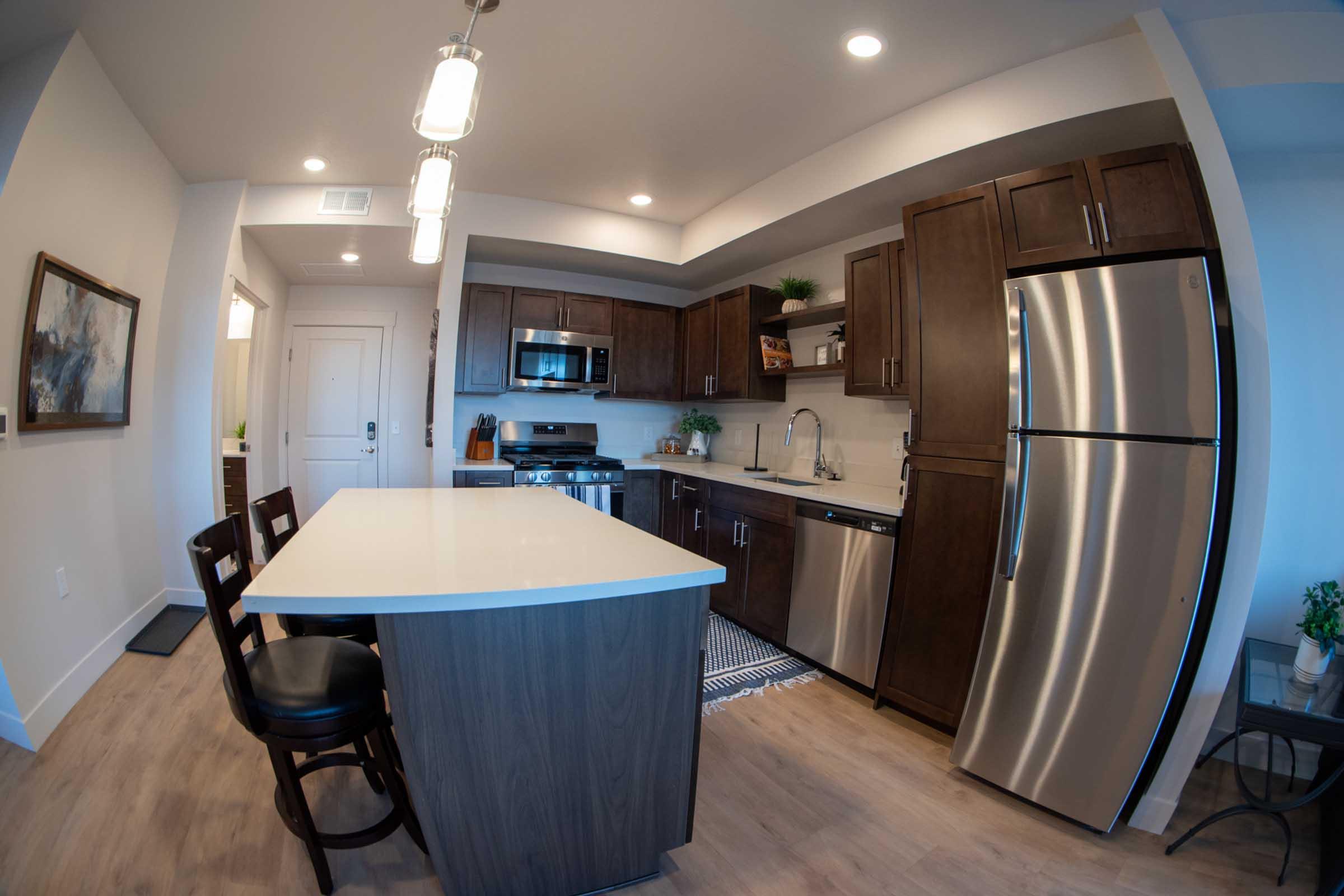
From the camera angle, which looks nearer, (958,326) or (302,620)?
(302,620)

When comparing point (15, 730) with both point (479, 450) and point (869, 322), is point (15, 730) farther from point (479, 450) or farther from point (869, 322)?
point (869, 322)

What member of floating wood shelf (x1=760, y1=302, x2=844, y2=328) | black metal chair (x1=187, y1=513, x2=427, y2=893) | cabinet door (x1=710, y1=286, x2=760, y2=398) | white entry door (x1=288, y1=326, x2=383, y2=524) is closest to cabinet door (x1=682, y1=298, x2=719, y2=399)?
cabinet door (x1=710, y1=286, x2=760, y2=398)

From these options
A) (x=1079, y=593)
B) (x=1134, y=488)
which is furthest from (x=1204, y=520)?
(x=1079, y=593)

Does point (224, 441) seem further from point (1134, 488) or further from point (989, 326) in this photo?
point (1134, 488)

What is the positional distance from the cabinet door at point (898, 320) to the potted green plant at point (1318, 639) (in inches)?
55.9

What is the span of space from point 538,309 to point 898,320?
2488 millimetres

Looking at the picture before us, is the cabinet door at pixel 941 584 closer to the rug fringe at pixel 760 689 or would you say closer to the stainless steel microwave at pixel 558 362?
the rug fringe at pixel 760 689

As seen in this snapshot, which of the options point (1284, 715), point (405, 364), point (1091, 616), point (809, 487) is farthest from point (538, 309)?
point (1284, 715)

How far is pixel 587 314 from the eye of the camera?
3.83 meters

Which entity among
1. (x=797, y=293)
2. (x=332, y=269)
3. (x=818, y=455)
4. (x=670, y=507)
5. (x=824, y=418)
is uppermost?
(x=332, y=269)

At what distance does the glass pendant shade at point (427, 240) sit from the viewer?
5.70ft

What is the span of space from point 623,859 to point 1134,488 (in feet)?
5.86

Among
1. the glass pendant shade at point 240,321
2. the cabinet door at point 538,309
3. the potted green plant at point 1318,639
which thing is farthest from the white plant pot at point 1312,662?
the glass pendant shade at point 240,321

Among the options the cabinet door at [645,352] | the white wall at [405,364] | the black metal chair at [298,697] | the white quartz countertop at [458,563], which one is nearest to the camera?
the white quartz countertop at [458,563]
